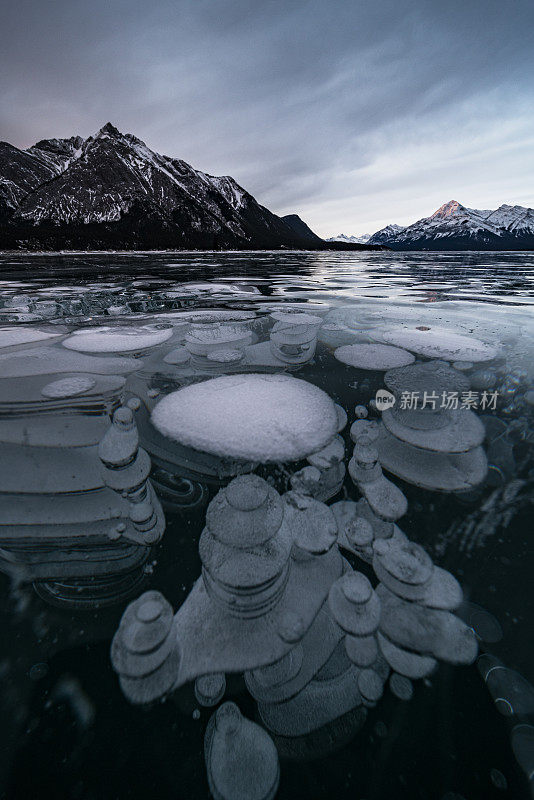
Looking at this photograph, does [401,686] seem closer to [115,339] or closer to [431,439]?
[431,439]

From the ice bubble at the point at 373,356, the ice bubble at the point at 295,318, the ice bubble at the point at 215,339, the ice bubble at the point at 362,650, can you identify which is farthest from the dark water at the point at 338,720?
the ice bubble at the point at 295,318

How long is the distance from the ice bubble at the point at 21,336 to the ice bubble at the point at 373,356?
349 centimetres

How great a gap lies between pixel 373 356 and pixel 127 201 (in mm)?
157718

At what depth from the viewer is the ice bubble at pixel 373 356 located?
2.95m

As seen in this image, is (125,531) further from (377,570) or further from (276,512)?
(377,570)

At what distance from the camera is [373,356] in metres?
3.19

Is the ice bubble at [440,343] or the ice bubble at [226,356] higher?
the ice bubble at [440,343]

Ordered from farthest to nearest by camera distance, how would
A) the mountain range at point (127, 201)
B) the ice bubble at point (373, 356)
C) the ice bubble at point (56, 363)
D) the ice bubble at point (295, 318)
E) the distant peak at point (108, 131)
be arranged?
1. the distant peak at point (108, 131)
2. the mountain range at point (127, 201)
3. the ice bubble at point (295, 318)
4. the ice bubble at point (373, 356)
5. the ice bubble at point (56, 363)

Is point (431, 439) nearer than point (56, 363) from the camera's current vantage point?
Yes

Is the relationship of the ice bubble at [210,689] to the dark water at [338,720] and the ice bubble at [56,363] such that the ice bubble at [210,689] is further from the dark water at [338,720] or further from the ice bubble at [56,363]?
the ice bubble at [56,363]

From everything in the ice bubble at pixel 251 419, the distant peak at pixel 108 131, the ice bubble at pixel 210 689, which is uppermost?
the distant peak at pixel 108 131

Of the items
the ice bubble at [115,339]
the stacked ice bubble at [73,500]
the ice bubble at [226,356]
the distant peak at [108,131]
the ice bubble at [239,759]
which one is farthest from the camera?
the distant peak at [108,131]

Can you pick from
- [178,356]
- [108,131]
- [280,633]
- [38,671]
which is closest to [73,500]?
[38,671]

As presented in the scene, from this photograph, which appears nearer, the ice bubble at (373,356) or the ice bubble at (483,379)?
the ice bubble at (483,379)
